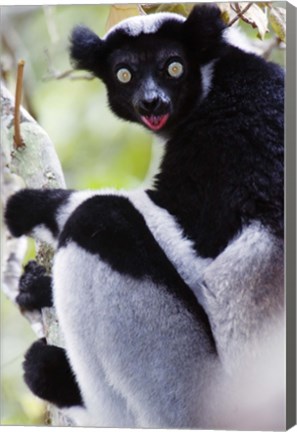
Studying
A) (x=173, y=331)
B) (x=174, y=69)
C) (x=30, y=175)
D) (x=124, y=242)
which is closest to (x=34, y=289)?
(x=30, y=175)

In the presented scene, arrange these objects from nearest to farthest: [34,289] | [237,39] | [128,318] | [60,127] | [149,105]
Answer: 1. [128,318]
2. [149,105]
3. [237,39]
4. [34,289]
5. [60,127]

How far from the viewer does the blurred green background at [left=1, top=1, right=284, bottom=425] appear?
204 inches

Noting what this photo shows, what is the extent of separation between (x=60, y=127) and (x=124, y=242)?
1.00 m

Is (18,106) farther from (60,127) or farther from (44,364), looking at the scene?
(44,364)

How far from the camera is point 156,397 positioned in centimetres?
461

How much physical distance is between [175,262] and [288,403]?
93 centimetres

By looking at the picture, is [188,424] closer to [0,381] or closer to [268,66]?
[0,381]

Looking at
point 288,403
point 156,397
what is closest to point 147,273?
point 156,397

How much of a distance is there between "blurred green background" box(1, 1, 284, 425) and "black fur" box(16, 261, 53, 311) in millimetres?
145

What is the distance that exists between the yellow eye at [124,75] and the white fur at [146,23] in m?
0.19

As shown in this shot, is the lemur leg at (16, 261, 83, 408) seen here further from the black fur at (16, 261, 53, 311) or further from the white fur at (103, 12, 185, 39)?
the white fur at (103, 12, 185, 39)

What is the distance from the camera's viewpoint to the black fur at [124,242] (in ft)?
14.8

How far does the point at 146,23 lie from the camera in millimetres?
4871

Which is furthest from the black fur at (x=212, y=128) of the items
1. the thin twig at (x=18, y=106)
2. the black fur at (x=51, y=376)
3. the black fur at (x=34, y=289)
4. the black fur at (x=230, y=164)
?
the black fur at (x=51, y=376)
